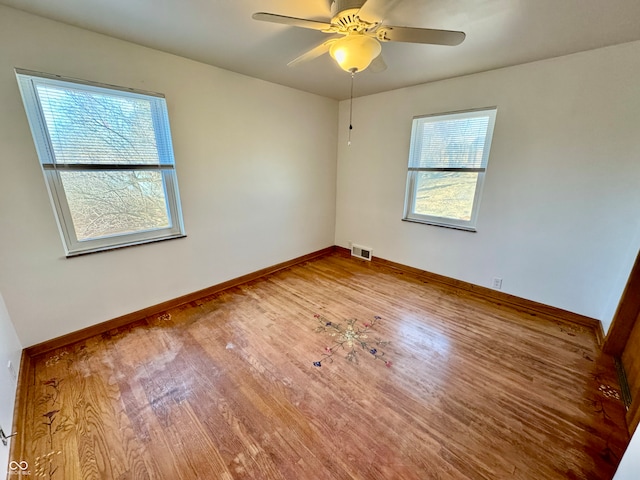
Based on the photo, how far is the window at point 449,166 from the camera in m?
2.76

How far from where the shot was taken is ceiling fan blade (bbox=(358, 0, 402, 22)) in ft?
4.79

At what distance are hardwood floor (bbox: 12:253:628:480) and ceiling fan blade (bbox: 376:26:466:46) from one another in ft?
6.99

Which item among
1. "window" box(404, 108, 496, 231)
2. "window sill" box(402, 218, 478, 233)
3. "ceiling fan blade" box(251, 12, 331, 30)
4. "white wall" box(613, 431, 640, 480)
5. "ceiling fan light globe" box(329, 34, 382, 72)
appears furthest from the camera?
"window sill" box(402, 218, 478, 233)

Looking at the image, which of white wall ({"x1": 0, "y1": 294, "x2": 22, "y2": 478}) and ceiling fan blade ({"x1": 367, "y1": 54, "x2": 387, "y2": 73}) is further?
ceiling fan blade ({"x1": 367, "y1": 54, "x2": 387, "y2": 73})

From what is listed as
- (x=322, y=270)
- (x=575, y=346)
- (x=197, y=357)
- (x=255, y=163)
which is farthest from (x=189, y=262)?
(x=575, y=346)

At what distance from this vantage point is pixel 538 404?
1.63m

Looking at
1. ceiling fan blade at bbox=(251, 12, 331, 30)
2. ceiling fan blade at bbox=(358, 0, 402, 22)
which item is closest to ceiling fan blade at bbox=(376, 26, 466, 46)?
ceiling fan blade at bbox=(358, 0, 402, 22)

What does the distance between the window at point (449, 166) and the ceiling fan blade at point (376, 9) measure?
1.67 m

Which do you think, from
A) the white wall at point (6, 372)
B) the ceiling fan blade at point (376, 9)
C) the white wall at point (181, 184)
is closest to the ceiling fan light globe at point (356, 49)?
the ceiling fan blade at point (376, 9)

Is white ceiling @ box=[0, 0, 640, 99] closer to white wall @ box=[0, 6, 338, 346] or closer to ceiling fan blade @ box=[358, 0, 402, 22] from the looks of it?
ceiling fan blade @ box=[358, 0, 402, 22]

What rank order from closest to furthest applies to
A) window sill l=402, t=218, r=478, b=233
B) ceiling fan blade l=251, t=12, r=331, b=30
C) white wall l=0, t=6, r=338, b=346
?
1. ceiling fan blade l=251, t=12, r=331, b=30
2. white wall l=0, t=6, r=338, b=346
3. window sill l=402, t=218, r=478, b=233

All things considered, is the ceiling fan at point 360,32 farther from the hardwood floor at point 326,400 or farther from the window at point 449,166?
the hardwood floor at point 326,400

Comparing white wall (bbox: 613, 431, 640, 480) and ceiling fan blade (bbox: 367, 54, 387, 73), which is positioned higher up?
ceiling fan blade (bbox: 367, 54, 387, 73)

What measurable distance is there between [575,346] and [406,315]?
1366 millimetres
